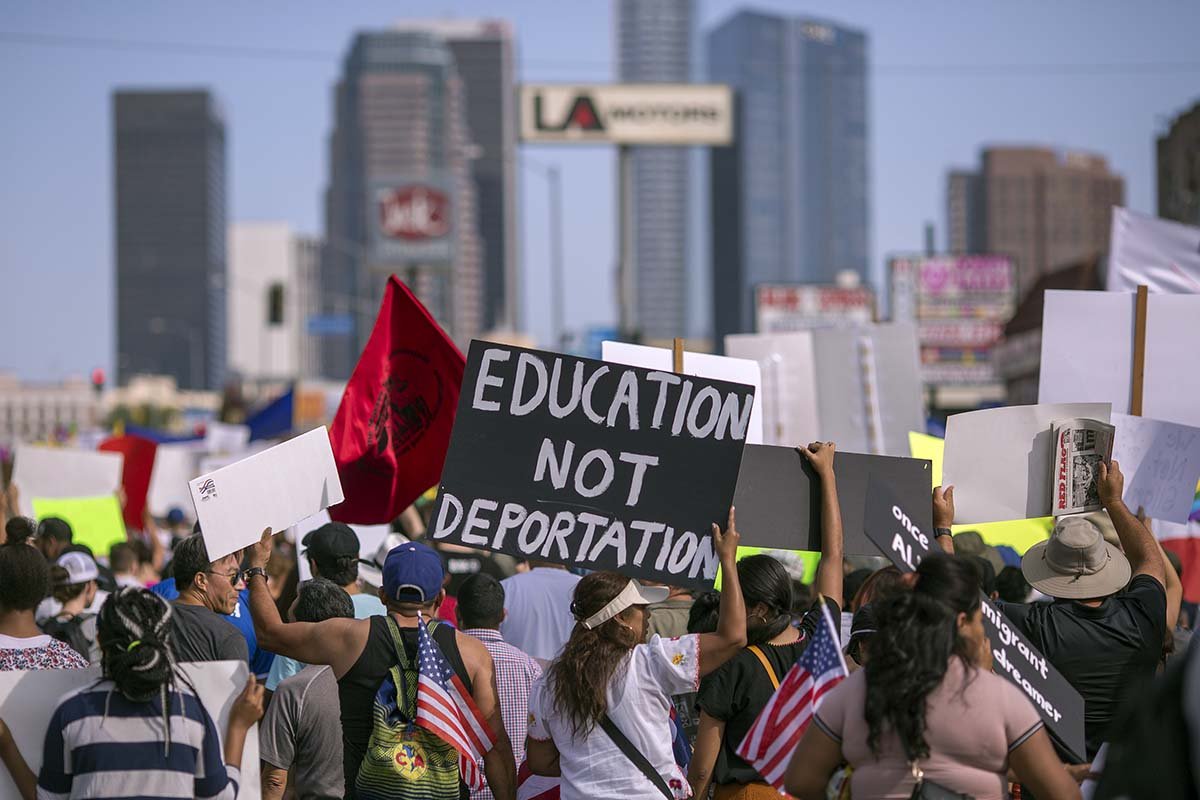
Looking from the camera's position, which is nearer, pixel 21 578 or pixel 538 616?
pixel 21 578

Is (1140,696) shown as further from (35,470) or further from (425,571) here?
(35,470)

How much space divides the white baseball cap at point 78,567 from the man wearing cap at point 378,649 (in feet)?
8.55

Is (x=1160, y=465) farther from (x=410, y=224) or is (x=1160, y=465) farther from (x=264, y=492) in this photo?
(x=410, y=224)

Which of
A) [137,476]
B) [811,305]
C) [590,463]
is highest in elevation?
[811,305]

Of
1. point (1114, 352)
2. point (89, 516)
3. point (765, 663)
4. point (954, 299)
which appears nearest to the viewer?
point (765, 663)

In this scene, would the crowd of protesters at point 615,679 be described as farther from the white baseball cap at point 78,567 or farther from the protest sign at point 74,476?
the protest sign at point 74,476

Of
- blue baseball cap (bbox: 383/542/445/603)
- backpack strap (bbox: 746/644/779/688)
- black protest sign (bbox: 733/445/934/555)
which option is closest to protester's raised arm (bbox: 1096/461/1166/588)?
black protest sign (bbox: 733/445/934/555)

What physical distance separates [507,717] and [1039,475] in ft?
7.32

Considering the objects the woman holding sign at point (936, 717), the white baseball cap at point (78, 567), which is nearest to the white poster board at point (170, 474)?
the white baseball cap at point (78, 567)

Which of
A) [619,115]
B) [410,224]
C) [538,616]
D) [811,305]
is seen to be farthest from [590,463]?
[410,224]

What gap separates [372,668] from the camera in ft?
→ 16.4

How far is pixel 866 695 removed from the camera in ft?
12.4

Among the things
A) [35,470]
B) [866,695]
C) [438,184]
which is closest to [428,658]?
[866,695]

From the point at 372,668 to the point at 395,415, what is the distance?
2636mm
